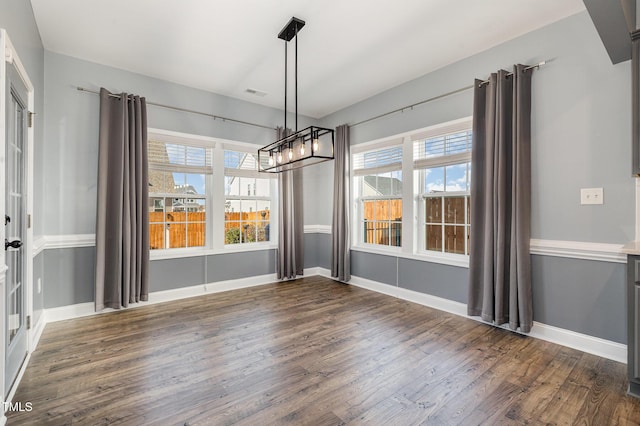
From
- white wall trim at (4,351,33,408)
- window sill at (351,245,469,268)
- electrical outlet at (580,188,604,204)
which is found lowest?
white wall trim at (4,351,33,408)

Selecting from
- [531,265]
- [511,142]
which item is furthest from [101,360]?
[511,142]

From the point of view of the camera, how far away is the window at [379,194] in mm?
4477

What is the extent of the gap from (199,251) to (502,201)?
3.82 meters

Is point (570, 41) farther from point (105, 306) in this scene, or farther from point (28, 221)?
point (105, 306)

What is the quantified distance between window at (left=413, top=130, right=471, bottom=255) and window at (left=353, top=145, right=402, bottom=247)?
1.25ft

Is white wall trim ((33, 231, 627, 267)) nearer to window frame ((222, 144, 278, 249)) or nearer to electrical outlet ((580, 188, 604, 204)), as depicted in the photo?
electrical outlet ((580, 188, 604, 204))

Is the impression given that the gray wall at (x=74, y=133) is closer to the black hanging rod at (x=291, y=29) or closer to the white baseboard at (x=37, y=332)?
the white baseboard at (x=37, y=332)

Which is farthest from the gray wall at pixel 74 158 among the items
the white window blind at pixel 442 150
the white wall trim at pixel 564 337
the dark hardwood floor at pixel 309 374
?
the white wall trim at pixel 564 337

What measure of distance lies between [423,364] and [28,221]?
11.5 ft

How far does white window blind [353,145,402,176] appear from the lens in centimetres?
445

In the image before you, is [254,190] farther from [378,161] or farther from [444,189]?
[444,189]


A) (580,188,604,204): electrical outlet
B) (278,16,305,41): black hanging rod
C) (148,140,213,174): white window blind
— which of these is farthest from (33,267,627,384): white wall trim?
(278,16,305,41): black hanging rod

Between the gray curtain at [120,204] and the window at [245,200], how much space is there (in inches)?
49.4

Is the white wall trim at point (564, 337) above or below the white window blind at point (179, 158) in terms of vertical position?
below
